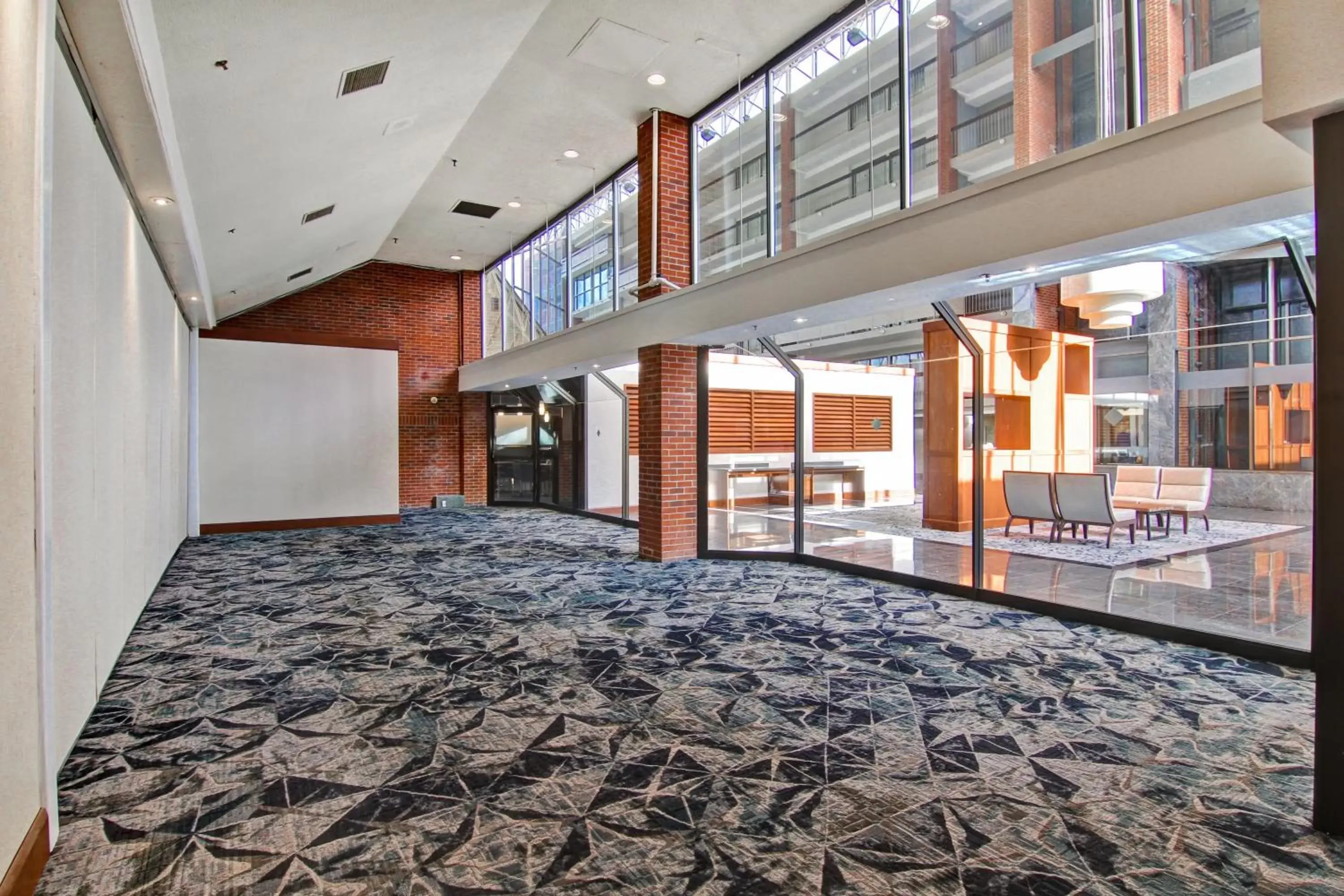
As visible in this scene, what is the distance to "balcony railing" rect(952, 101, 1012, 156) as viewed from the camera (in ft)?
15.2

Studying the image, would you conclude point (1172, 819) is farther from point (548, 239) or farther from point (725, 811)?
point (548, 239)

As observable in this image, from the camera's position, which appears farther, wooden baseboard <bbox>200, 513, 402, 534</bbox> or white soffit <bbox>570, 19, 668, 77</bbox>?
wooden baseboard <bbox>200, 513, 402, 534</bbox>

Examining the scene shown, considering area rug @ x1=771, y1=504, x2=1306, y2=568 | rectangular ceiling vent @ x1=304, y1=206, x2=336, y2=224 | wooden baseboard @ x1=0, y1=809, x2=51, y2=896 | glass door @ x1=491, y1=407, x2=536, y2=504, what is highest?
rectangular ceiling vent @ x1=304, y1=206, x2=336, y2=224

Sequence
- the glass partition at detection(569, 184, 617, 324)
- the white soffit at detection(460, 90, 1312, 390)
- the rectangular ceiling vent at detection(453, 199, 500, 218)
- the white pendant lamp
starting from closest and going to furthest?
the white soffit at detection(460, 90, 1312, 390)
the white pendant lamp
the glass partition at detection(569, 184, 617, 324)
the rectangular ceiling vent at detection(453, 199, 500, 218)

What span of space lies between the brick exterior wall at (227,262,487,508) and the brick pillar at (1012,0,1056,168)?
36.7 ft

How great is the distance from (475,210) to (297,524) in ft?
17.6

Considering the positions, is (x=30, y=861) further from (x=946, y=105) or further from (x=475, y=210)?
(x=475, y=210)

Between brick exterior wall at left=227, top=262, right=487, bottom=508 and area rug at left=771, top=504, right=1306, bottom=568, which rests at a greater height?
brick exterior wall at left=227, top=262, right=487, bottom=508

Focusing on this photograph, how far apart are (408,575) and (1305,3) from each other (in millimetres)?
6930

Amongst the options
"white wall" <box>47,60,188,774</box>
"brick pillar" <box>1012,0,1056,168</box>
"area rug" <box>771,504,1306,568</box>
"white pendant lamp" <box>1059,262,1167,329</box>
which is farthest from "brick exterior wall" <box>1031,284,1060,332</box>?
"white wall" <box>47,60,188,774</box>

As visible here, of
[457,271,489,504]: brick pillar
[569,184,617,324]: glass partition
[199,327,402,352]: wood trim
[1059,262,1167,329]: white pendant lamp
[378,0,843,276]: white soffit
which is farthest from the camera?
[457,271,489,504]: brick pillar

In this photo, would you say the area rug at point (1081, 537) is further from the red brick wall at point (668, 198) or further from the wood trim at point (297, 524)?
the wood trim at point (297, 524)

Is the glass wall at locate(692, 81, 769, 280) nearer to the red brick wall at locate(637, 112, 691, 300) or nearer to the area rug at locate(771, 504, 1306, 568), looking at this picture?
the red brick wall at locate(637, 112, 691, 300)

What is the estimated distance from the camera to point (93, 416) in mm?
3324
